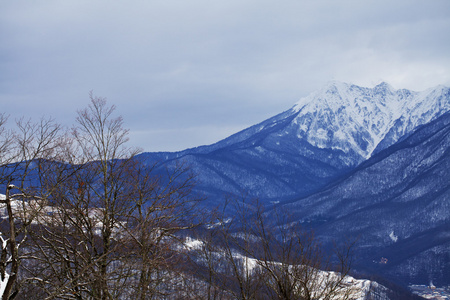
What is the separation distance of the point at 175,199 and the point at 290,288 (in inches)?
222

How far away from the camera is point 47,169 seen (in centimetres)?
1786

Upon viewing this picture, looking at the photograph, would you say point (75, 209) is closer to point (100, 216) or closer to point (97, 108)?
point (100, 216)

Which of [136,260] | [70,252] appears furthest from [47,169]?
[136,260]

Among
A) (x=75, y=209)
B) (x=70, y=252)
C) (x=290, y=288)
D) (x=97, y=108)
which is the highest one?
(x=97, y=108)

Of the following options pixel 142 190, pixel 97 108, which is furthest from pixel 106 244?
pixel 97 108

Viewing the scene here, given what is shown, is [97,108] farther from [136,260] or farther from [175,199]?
[136,260]

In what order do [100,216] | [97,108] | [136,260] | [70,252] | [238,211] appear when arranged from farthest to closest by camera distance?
[238,211] < [97,108] < [100,216] < [136,260] < [70,252]

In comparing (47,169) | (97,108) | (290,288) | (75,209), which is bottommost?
(290,288)

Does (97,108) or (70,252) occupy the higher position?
(97,108)

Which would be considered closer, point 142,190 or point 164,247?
point 164,247

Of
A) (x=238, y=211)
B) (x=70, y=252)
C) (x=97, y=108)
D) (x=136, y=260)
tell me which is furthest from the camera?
(x=238, y=211)

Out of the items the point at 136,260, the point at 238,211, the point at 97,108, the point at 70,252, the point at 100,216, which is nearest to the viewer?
the point at 70,252

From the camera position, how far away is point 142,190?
19.8m

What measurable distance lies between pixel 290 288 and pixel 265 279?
2478 millimetres
